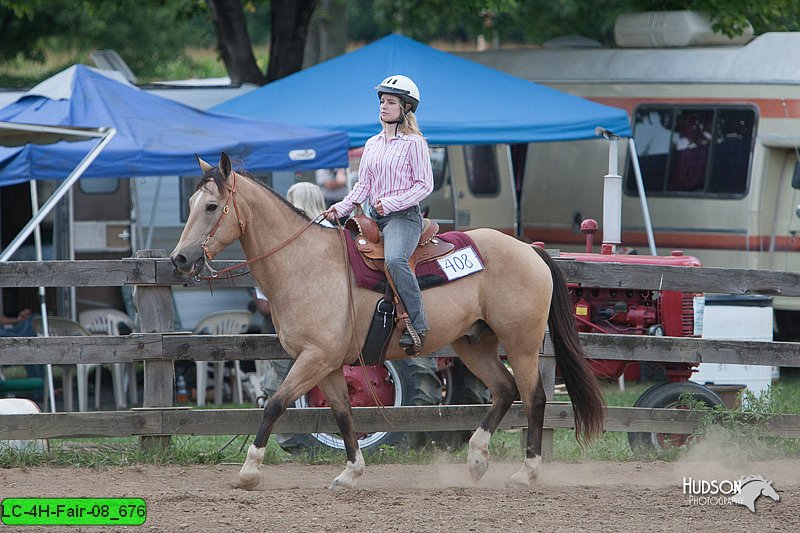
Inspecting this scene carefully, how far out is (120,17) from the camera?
26891 mm

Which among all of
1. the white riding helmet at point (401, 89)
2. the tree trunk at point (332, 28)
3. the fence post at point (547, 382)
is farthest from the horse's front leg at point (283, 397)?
the tree trunk at point (332, 28)

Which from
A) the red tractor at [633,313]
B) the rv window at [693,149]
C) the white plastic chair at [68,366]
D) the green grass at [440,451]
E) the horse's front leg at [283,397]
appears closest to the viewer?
the horse's front leg at [283,397]

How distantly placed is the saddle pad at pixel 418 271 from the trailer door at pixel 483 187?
284 inches

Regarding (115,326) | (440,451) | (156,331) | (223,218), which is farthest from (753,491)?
(115,326)

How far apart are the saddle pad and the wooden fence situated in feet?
3.55

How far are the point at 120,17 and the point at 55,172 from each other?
1830cm

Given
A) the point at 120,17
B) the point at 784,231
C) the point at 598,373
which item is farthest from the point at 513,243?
the point at 120,17

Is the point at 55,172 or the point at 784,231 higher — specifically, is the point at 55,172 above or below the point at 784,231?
above

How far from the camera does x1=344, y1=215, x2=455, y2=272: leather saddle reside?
264 inches

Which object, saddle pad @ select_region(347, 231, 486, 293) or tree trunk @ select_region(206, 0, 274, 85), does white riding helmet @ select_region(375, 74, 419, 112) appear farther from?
tree trunk @ select_region(206, 0, 274, 85)

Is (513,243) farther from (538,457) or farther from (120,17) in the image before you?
(120,17)

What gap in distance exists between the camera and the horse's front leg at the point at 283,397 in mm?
6406

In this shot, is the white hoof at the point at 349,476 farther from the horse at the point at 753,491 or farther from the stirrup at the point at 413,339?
the horse at the point at 753,491

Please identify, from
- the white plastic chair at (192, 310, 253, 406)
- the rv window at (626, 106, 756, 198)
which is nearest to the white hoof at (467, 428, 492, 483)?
the white plastic chair at (192, 310, 253, 406)
